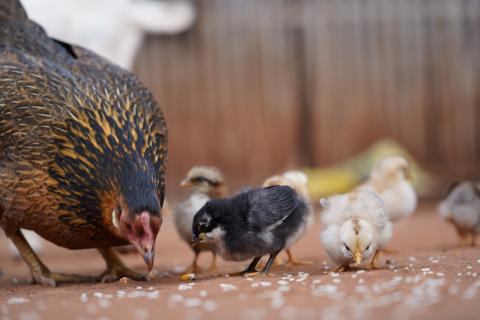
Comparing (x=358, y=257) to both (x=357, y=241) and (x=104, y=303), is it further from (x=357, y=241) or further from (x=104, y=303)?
(x=104, y=303)

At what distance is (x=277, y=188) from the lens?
5.99 m

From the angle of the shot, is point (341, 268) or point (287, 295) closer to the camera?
point (287, 295)

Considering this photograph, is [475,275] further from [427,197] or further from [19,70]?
[427,197]

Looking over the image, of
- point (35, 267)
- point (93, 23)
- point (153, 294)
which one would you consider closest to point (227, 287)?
point (153, 294)

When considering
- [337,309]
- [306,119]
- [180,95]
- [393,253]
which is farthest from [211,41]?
[337,309]

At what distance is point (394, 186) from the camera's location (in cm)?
777

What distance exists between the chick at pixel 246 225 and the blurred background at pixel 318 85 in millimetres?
7410

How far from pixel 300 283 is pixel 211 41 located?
8.52 meters

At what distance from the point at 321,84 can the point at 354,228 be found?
7.92 m

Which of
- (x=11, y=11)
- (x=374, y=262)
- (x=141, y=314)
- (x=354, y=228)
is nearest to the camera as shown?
(x=141, y=314)

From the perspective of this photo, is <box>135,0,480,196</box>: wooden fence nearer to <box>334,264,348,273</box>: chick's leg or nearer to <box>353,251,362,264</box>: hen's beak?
<box>334,264,348,273</box>: chick's leg

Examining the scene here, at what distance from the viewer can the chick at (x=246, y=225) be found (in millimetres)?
5707

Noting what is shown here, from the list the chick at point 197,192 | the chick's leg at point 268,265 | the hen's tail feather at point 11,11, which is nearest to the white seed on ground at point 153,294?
the chick's leg at point 268,265

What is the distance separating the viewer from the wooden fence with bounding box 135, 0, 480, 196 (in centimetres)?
1322
